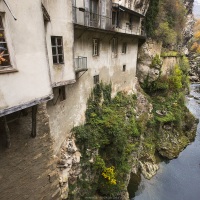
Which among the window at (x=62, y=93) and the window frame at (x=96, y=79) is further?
the window frame at (x=96, y=79)

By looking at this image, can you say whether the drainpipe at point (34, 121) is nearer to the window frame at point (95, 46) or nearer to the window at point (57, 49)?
the window at point (57, 49)

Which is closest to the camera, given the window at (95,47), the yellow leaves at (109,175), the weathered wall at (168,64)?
the yellow leaves at (109,175)

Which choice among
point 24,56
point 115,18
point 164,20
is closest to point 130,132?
point 115,18

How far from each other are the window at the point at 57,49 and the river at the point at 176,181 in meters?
13.5

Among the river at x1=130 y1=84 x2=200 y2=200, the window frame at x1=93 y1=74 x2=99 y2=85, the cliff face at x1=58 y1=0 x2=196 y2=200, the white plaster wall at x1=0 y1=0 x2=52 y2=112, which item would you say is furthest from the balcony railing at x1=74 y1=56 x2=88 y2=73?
the river at x1=130 y1=84 x2=200 y2=200

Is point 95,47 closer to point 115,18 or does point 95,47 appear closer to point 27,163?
point 115,18

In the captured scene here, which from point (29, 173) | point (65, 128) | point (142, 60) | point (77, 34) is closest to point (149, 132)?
point (142, 60)


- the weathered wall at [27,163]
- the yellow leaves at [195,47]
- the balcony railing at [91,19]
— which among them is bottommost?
the weathered wall at [27,163]

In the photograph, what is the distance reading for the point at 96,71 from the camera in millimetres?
13203

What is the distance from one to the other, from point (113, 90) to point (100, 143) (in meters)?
5.80

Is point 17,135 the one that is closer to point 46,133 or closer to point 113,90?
point 46,133

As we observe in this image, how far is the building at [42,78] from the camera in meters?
5.10

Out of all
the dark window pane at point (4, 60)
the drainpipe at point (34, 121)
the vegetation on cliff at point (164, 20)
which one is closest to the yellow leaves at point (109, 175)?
the drainpipe at point (34, 121)

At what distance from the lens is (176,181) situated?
17.0 metres
